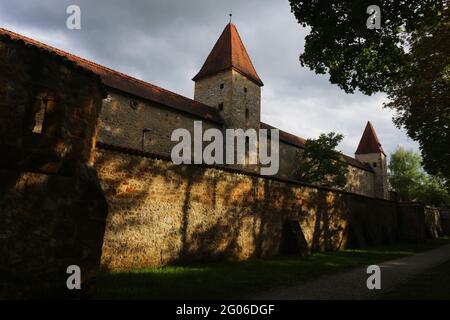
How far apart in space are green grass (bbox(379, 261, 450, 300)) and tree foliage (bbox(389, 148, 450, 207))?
45.4 metres

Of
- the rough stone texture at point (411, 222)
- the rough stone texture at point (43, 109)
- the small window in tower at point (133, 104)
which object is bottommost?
the rough stone texture at point (411, 222)

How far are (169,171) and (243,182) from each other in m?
3.16

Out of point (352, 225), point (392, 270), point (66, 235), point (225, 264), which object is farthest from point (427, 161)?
point (66, 235)

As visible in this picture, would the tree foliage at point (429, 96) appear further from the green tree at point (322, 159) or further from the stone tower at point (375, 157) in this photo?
the stone tower at point (375, 157)

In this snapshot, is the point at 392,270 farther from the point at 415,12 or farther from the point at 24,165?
the point at 24,165

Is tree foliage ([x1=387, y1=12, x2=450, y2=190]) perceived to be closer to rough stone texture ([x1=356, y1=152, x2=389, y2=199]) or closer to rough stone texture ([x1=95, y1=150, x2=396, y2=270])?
rough stone texture ([x1=95, y1=150, x2=396, y2=270])

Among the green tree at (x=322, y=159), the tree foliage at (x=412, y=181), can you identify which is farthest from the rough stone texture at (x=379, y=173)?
the green tree at (x=322, y=159)

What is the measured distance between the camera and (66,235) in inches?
199

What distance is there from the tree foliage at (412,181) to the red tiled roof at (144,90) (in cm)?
3937

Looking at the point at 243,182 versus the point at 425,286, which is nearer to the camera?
the point at 425,286

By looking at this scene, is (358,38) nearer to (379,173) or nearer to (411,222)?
(411,222)

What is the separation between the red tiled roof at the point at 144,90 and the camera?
16.9m

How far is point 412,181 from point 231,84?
42.3m

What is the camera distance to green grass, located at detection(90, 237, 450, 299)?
578cm
